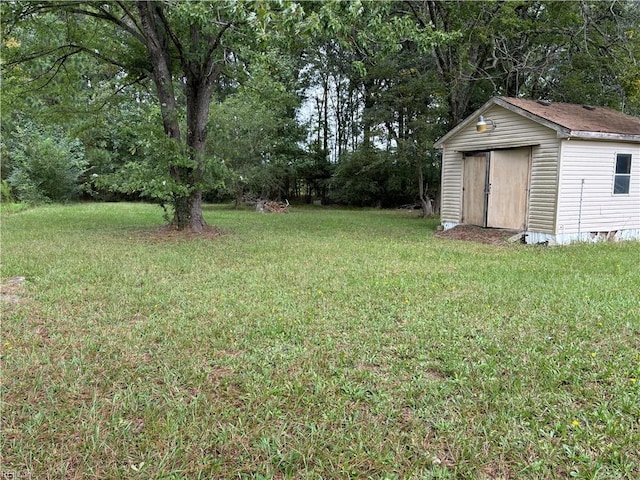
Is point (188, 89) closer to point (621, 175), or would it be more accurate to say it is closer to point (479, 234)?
point (479, 234)

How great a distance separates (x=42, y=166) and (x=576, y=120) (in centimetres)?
2139

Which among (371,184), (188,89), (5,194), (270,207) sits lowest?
(270,207)

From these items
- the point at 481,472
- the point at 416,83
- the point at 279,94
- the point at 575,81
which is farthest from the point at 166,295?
the point at 575,81

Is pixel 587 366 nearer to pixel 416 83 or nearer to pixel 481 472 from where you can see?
pixel 481 472

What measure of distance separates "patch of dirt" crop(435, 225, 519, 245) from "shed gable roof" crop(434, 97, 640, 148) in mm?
2339

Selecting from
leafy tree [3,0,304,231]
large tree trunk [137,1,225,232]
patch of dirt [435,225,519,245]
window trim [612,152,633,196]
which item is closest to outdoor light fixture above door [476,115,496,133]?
patch of dirt [435,225,519,245]

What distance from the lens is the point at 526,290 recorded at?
5148 millimetres

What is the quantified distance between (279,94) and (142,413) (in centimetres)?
988

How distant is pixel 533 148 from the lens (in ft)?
31.4

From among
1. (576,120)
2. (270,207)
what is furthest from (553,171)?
(270,207)

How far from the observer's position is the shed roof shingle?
30.0ft

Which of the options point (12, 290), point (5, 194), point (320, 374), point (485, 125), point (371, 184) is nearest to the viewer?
point (320, 374)

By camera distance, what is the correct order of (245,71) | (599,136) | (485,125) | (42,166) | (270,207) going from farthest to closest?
1. (42,166)
2. (270,207)
3. (245,71)
4. (485,125)
5. (599,136)

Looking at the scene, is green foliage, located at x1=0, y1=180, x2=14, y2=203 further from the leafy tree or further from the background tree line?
the leafy tree
